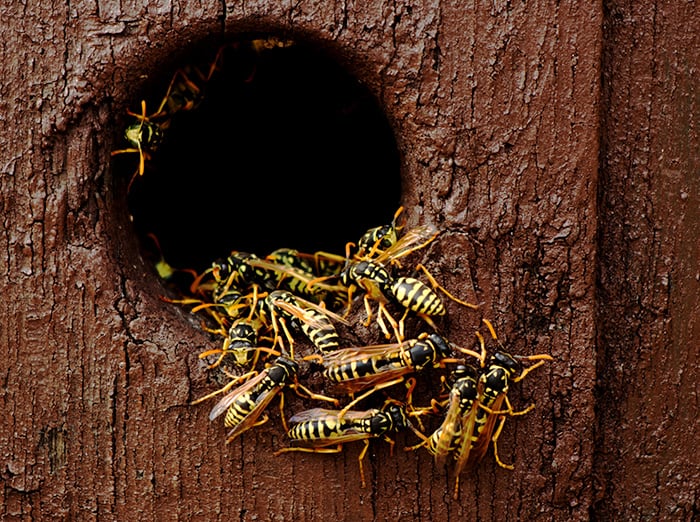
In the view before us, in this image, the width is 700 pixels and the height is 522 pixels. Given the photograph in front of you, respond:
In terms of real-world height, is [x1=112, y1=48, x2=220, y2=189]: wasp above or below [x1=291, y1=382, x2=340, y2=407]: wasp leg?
above

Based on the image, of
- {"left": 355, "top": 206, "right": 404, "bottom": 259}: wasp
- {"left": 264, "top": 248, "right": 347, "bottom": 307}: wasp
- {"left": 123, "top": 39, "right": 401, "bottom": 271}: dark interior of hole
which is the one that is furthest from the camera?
{"left": 123, "top": 39, "right": 401, "bottom": 271}: dark interior of hole

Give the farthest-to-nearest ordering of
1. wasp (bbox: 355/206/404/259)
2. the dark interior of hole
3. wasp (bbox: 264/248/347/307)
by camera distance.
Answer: the dark interior of hole
wasp (bbox: 264/248/347/307)
wasp (bbox: 355/206/404/259)

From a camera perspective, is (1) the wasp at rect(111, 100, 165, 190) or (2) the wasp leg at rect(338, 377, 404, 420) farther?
(1) the wasp at rect(111, 100, 165, 190)

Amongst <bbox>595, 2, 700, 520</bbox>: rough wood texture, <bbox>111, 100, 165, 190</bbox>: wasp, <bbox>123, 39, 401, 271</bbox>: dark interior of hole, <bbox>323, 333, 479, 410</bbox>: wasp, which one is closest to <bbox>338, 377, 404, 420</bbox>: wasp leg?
<bbox>323, 333, 479, 410</bbox>: wasp

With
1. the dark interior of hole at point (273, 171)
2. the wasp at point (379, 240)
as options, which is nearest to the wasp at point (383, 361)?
Result: the wasp at point (379, 240)

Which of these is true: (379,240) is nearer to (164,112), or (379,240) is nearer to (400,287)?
(400,287)

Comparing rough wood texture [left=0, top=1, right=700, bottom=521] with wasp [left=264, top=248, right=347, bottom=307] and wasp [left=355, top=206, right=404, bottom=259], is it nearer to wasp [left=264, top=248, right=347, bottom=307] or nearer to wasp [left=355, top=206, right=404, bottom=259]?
wasp [left=355, top=206, right=404, bottom=259]

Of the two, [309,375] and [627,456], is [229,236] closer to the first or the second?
[309,375]

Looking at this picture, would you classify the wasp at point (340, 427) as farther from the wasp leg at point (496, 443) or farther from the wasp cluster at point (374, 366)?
the wasp leg at point (496, 443)
